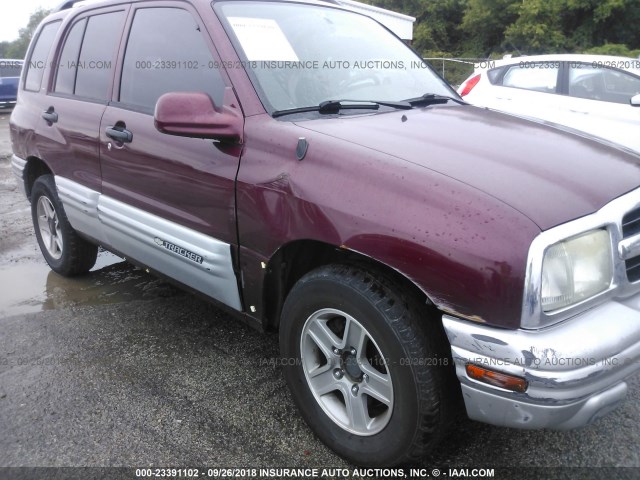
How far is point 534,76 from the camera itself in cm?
670

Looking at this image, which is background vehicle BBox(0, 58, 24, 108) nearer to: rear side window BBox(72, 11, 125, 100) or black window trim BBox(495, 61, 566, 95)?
black window trim BBox(495, 61, 566, 95)

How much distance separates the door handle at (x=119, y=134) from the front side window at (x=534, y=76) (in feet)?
16.8

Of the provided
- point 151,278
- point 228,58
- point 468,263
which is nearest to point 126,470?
point 468,263

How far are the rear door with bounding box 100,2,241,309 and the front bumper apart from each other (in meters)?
1.18

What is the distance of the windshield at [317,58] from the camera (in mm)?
2621

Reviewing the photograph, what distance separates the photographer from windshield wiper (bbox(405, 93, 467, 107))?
2.96 metres

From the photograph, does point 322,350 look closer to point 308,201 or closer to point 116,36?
point 308,201

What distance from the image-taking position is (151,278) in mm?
4391

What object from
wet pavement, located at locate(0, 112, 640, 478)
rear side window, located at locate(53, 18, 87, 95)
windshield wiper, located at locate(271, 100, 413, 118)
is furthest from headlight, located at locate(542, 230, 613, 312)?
rear side window, located at locate(53, 18, 87, 95)

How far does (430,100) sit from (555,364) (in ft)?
5.70

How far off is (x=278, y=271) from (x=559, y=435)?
55.6 inches

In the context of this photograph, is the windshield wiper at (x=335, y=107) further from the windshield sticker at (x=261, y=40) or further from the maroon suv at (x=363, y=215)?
the windshield sticker at (x=261, y=40)

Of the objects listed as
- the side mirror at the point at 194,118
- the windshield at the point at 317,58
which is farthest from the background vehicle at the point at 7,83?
the side mirror at the point at 194,118

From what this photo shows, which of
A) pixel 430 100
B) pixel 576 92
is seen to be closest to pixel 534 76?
pixel 576 92
